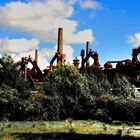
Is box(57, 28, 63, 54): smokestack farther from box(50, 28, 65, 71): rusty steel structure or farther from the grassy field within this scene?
the grassy field

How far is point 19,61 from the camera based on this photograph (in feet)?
265

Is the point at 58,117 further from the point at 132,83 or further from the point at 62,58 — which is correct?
the point at 62,58

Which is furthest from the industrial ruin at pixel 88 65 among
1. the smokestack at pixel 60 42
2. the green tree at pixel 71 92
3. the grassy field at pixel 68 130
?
the grassy field at pixel 68 130

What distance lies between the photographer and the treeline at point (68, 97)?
61500mm

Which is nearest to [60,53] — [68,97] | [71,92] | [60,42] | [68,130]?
[60,42]

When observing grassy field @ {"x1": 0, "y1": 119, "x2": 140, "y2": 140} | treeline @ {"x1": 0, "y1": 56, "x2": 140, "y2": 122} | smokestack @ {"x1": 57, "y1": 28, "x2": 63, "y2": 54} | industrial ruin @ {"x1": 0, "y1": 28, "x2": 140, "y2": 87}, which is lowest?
grassy field @ {"x1": 0, "y1": 119, "x2": 140, "y2": 140}

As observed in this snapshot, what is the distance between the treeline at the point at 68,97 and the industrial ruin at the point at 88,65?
2271mm

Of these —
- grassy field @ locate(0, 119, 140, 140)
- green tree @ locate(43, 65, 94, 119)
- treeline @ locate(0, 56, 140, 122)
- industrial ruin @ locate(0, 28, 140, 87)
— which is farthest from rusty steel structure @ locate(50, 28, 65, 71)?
grassy field @ locate(0, 119, 140, 140)

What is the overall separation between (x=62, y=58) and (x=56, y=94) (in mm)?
18232

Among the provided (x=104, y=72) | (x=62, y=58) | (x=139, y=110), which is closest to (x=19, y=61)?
(x=62, y=58)

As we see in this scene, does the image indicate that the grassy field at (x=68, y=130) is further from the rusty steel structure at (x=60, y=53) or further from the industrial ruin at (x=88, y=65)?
the rusty steel structure at (x=60, y=53)

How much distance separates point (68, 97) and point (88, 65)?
1506 cm

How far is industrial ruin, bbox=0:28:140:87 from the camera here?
68.7 meters

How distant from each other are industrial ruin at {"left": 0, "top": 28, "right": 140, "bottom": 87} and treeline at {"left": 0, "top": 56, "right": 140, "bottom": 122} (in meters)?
2.27
